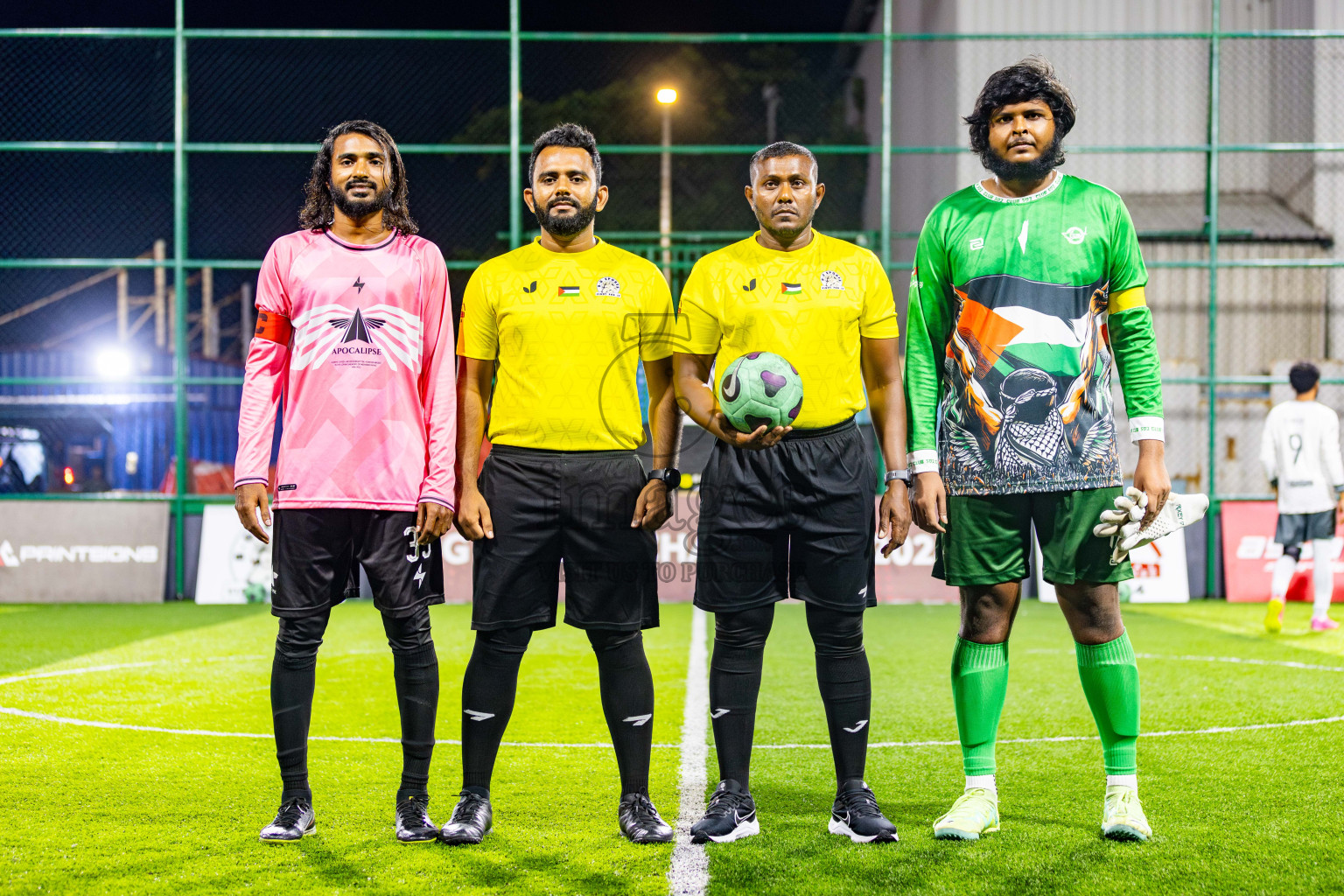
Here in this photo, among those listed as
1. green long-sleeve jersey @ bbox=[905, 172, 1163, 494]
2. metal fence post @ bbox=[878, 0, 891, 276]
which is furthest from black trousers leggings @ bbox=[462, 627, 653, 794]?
metal fence post @ bbox=[878, 0, 891, 276]

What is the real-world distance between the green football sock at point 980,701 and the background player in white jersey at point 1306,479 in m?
6.19

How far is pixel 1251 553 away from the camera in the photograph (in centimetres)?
1084

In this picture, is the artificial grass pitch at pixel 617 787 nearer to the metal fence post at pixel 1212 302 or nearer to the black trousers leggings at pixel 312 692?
the black trousers leggings at pixel 312 692

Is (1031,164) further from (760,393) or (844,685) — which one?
(844,685)

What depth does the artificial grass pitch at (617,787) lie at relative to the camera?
3.14 meters

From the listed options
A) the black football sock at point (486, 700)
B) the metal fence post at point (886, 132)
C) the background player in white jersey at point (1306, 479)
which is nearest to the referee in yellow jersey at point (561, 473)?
the black football sock at point (486, 700)

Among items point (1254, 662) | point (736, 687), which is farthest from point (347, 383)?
point (1254, 662)

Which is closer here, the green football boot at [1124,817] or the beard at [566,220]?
the green football boot at [1124,817]

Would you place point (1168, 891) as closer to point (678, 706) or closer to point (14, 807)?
point (678, 706)

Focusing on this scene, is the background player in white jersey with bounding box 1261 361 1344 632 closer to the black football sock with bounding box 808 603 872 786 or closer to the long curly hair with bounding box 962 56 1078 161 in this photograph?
the long curly hair with bounding box 962 56 1078 161

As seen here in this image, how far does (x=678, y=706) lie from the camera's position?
574cm

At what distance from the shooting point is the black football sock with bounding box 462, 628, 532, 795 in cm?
353

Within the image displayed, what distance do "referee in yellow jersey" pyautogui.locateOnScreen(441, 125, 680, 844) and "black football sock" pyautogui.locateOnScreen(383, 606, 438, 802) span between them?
123 mm

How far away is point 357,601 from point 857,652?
27.2 feet
